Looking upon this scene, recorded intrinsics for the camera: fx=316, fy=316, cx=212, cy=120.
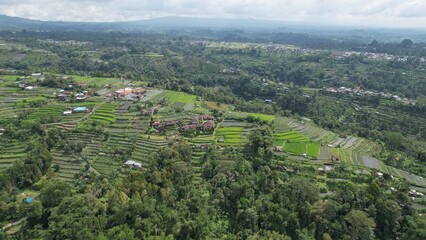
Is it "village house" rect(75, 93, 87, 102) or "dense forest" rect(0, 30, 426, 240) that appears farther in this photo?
"village house" rect(75, 93, 87, 102)

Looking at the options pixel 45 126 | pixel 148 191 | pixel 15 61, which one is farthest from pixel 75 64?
pixel 148 191

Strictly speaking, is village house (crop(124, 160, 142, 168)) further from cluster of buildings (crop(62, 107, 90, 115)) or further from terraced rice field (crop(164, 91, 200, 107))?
terraced rice field (crop(164, 91, 200, 107))

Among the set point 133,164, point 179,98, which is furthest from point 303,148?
point 179,98

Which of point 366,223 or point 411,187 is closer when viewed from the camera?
point 366,223

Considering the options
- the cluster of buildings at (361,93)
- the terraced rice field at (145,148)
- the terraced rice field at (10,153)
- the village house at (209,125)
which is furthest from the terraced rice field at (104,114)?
the cluster of buildings at (361,93)

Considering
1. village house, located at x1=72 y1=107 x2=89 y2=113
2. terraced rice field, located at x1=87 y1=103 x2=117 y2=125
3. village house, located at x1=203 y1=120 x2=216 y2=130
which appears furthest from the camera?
village house, located at x1=72 y1=107 x2=89 y2=113

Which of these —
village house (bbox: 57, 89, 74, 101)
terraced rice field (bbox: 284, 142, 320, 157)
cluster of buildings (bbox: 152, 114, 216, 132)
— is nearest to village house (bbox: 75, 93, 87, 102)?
village house (bbox: 57, 89, 74, 101)

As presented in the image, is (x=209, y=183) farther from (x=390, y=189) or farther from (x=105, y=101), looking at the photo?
(x=105, y=101)
